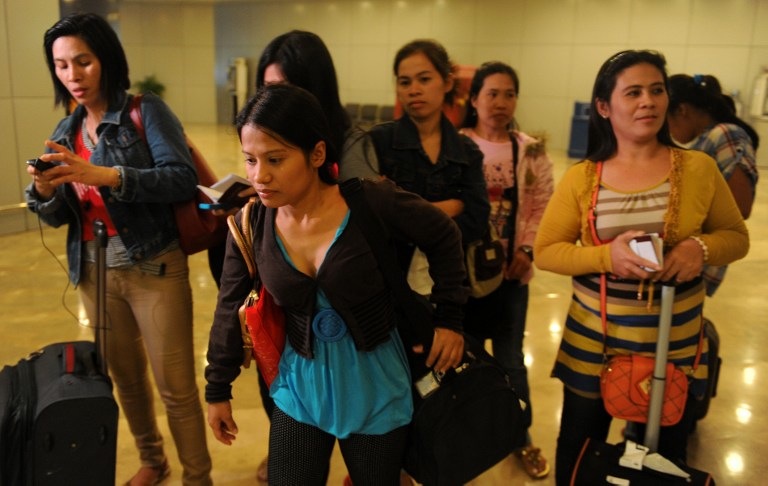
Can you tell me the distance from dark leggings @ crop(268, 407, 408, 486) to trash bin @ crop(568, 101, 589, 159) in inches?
572

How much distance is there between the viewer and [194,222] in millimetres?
2225

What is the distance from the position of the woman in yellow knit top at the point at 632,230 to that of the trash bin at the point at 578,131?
13851mm

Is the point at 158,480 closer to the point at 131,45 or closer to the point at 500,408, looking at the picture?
the point at 500,408

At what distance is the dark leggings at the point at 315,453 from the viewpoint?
1.63 metres

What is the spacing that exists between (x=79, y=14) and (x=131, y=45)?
21.0 m

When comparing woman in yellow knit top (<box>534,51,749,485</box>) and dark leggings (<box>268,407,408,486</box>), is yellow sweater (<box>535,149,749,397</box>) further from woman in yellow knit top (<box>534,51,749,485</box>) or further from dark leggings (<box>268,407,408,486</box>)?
dark leggings (<box>268,407,408,486</box>)

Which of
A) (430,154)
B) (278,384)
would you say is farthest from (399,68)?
(278,384)

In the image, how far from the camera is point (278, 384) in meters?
1.68

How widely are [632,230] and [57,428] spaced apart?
1.72 metres

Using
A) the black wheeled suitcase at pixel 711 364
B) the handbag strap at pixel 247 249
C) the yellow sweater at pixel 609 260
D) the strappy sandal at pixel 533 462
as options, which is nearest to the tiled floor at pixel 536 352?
the strappy sandal at pixel 533 462

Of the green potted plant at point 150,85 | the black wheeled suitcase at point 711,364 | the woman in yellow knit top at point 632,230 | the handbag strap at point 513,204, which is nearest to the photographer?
the woman in yellow knit top at point 632,230

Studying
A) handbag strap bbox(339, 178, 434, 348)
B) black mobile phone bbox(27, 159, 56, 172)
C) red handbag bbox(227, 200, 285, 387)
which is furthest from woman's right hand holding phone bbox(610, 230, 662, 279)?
black mobile phone bbox(27, 159, 56, 172)

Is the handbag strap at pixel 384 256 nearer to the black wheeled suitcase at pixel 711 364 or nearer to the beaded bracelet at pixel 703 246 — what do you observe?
the beaded bracelet at pixel 703 246

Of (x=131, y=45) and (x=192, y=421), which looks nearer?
(x=192, y=421)
